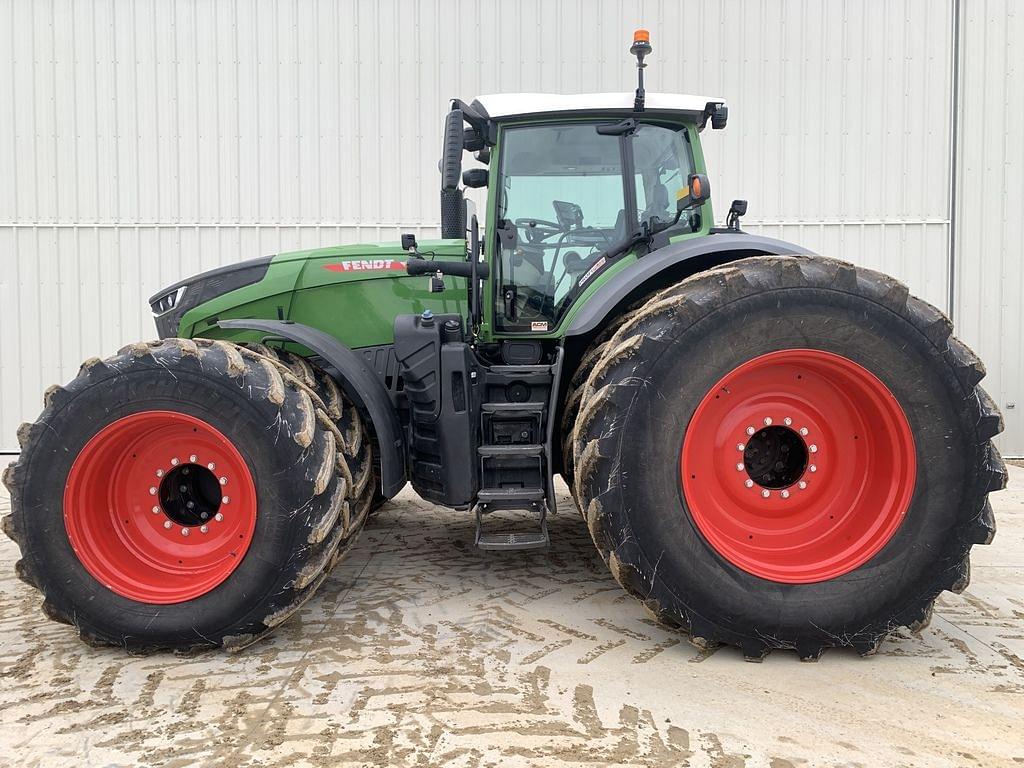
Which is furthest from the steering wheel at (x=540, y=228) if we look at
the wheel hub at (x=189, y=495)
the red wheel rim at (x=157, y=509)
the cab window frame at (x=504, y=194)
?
the wheel hub at (x=189, y=495)

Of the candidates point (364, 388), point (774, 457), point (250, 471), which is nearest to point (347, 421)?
point (364, 388)

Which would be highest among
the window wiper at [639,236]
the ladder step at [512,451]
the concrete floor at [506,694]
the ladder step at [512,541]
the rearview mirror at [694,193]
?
the rearview mirror at [694,193]

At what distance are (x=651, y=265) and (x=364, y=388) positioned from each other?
52.1 inches

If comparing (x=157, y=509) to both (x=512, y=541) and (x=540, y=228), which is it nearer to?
(x=512, y=541)

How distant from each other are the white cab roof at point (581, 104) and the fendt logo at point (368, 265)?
0.85 m

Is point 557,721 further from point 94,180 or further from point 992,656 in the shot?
point 94,180

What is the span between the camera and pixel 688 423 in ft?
8.03

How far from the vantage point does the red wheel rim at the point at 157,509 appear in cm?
254

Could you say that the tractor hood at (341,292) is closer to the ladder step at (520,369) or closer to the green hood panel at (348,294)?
the green hood panel at (348,294)

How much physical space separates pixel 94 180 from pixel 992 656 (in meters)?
7.76

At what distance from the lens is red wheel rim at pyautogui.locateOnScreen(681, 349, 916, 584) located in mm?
2494

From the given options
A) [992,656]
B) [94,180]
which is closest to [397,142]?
[94,180]

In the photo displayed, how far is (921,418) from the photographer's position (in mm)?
2428

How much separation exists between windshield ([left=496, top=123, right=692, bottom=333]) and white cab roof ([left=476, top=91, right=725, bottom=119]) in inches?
3.6
